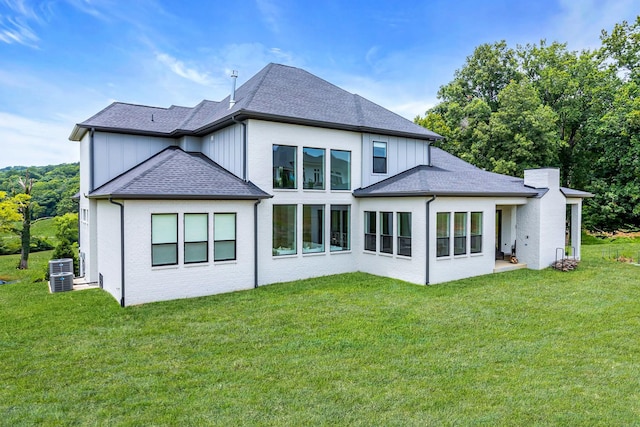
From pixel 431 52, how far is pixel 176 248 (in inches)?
725

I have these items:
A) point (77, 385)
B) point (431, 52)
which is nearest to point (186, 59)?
point (431, 52)

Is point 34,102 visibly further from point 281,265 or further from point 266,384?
point 266,384

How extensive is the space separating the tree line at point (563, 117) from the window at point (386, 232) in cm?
1435

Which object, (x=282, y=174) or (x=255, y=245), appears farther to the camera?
(x=282, y=174)

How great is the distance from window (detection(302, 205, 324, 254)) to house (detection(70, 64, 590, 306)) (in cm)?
4

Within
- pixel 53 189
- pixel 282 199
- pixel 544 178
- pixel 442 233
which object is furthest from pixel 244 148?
pixel 53 189

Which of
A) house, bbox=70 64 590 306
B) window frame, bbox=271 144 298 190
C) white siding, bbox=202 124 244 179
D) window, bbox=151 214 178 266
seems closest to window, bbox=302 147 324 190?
house, bbox=70 64 590 306

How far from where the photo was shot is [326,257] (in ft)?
43.8

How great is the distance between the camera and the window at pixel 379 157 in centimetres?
1450

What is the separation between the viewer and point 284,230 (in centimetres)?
1256

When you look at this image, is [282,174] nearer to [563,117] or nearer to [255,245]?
[255,245]

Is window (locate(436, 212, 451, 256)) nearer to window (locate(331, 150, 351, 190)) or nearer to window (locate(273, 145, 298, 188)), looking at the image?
window (locate(331, 150, 351, 190))

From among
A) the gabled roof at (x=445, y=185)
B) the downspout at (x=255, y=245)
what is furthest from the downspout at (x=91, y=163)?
the gabled roof at (x=445, y=185)

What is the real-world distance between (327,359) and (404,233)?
693 cm
